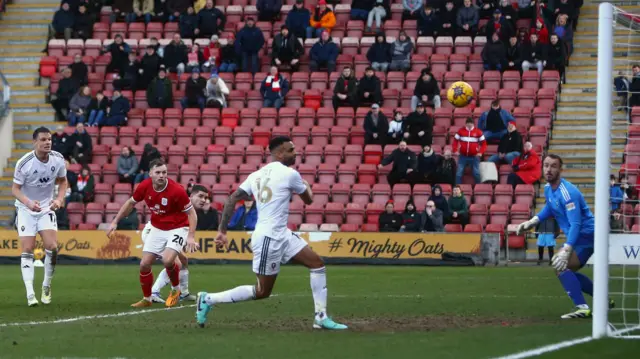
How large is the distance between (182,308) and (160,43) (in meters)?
21.4

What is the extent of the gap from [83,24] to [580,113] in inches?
635

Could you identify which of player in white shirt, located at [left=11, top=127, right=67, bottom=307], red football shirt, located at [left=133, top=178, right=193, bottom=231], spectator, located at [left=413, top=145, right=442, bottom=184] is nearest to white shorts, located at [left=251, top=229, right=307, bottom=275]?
red football shirt, located at [left=133, top=178, right=193, bottom=231]

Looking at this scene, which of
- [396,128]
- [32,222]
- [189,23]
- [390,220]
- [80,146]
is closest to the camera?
[32,222]

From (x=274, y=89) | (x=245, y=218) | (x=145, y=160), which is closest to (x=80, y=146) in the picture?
(x=145, y=160)

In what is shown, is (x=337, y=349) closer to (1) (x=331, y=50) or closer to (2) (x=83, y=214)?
(2) (x=83, y=214)

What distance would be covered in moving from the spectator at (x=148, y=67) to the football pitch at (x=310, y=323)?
43.8 ft

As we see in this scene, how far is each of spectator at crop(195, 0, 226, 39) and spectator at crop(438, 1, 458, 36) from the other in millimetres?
6963

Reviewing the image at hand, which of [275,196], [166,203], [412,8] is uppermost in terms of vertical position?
[412,8]

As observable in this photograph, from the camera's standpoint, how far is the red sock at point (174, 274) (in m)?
15.2

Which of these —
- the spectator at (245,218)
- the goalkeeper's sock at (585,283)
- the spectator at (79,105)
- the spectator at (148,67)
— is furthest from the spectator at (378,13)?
the goalkeeper's sock at (585,283)

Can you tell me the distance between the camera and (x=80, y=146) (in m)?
30.6

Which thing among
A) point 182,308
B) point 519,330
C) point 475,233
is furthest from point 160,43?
point 519,330

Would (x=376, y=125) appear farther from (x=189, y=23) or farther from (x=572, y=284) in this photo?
(x=572, y=284)

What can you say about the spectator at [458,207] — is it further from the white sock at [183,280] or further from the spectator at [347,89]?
the white sock at [183,280]
